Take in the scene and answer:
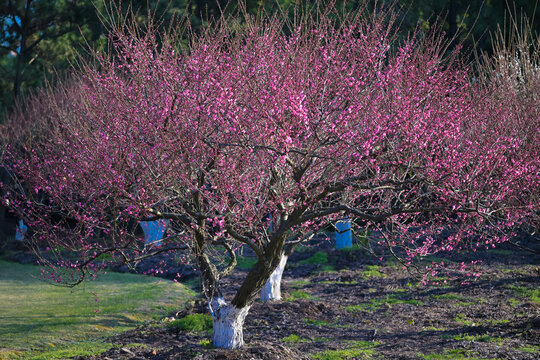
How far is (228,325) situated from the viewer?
274 inches

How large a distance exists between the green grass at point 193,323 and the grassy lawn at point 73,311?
870 millimetres

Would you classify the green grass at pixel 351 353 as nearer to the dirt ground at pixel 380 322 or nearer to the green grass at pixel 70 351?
the dirt ground at pixel 380 322

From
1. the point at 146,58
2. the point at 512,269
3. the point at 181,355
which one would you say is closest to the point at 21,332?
the point at 181,355

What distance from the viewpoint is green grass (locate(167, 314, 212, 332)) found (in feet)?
29.6

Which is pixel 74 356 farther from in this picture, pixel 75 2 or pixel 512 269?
pixel 75 2

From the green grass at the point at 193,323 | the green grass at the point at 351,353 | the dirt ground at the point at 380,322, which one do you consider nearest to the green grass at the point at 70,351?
the dirt ground at the point at 380,322

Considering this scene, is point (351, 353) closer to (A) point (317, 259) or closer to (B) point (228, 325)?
(B) point (228, 325)

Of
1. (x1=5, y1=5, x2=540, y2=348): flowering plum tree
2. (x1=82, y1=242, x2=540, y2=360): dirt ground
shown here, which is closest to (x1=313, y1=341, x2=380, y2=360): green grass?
(x1=82, y1=242, x2=540, y2=360): dirt ground

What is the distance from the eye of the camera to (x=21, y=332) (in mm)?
9344

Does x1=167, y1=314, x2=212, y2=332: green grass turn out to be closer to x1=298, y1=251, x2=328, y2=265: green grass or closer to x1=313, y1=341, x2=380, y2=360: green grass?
A: x1=313, y1=341, x2=380, y2=360: green grass

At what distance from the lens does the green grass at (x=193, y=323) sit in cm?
902

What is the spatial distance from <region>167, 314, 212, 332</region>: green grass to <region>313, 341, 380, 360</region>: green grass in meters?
2.52

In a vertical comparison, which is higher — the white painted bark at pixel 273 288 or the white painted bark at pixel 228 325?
the white painted bark at pixel 228 325

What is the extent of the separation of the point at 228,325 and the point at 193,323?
2.39 m
